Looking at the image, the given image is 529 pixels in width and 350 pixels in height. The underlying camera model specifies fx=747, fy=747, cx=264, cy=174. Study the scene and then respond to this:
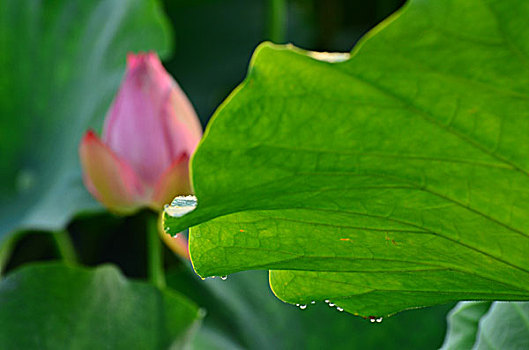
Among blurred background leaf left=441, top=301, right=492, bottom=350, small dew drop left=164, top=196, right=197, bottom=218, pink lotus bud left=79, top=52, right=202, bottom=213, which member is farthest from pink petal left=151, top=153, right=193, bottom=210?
small dew drop left=164, top=196, right=197, bottom=218

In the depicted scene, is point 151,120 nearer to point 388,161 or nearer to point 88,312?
point 88,312

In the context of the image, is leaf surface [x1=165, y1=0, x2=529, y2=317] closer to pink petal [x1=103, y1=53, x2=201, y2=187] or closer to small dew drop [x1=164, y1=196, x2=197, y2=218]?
small dew drop [x1=164, y1=196, x2=197, y2=218]

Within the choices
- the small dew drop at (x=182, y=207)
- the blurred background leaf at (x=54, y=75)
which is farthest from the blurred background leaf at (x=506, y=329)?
the blurred background leaf at (x=54, y=75)

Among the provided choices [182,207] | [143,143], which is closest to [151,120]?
[143,143]

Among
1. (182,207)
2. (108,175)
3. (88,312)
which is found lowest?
(88,312)

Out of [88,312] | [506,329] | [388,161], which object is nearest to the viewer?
[388,161]

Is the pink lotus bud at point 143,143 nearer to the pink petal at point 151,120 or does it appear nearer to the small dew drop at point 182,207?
the pink petal at point 151,120
